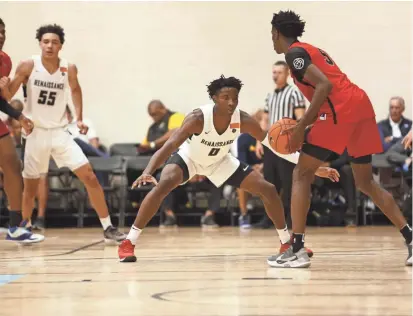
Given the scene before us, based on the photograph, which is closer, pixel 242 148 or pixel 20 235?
pixel 20 235

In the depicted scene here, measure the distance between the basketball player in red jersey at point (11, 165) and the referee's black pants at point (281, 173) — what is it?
11.1ft

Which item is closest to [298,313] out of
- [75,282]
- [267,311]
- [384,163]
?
[267,311]

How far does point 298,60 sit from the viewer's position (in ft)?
17.2

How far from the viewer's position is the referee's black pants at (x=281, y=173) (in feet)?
33.1

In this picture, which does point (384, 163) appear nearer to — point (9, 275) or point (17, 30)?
point (17, 30)

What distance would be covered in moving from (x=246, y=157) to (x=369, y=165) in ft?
19.0

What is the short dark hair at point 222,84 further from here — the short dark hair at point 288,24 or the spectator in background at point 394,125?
the spectator in background at point 394,125

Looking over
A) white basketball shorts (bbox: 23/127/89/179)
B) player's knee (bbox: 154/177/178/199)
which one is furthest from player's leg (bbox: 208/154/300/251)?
white basketball shorts (bbox: 23/127/89/179)

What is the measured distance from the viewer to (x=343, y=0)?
1259cm

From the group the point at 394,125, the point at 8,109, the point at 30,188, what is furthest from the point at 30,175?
the point at 394,125

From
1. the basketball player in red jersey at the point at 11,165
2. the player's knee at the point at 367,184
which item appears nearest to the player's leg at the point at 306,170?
the player's knee at the point at 367,184

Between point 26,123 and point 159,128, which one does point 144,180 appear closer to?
point 26,123

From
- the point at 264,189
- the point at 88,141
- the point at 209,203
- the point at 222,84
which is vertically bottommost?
the point at 209,203

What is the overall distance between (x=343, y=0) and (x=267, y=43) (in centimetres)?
134
